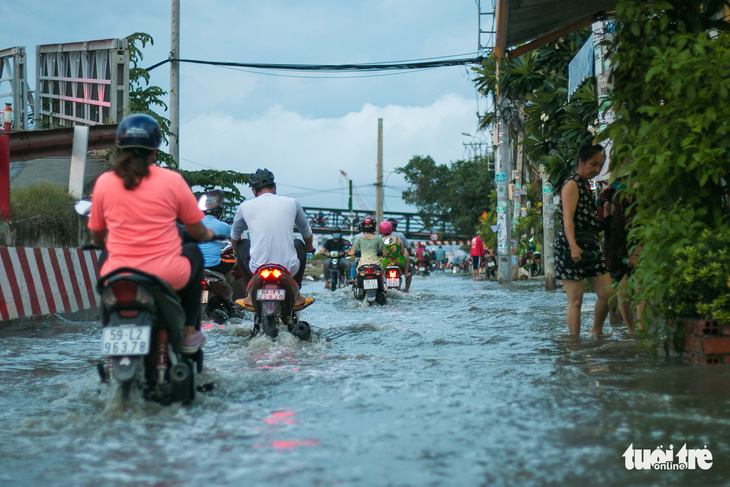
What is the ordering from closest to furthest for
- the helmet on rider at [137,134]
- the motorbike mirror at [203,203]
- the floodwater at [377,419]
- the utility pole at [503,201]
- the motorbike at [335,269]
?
the floodwater at [377,419] → the helmet on rider at [137,134] → the motorbike mirror at [203,203] → the motorbike at [335,269] → the utility pole at [503,201]

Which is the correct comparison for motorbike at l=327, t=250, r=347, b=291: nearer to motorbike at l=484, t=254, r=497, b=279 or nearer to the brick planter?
motorbike at l=484, t=254, r=497, b=279

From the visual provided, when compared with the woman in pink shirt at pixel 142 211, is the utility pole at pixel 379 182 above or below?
above

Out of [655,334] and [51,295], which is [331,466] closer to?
[655,334]

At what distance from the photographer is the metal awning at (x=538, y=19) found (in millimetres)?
9833

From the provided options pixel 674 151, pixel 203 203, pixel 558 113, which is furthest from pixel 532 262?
pixel 203 203

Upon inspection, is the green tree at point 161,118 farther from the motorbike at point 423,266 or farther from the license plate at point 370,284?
the motorbike at point 423,266

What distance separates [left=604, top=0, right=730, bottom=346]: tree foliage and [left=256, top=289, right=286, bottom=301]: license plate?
2.94 meters

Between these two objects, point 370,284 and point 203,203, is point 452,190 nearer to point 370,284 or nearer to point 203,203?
point 370,284

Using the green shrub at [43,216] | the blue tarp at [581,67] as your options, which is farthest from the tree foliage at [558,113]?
the green shrub at [43,216]

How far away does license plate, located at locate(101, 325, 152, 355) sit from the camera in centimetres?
454

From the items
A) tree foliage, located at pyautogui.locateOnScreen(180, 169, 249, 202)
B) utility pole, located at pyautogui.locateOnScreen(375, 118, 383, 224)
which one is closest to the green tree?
tree foliage, located at pyautogui.locateOnScreen(180, 169, 249, 202)

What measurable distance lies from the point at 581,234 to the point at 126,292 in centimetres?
485

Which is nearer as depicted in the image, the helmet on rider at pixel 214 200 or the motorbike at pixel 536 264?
the helmet on rider at pixel 214 200

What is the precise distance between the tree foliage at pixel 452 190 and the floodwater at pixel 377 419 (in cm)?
5249
